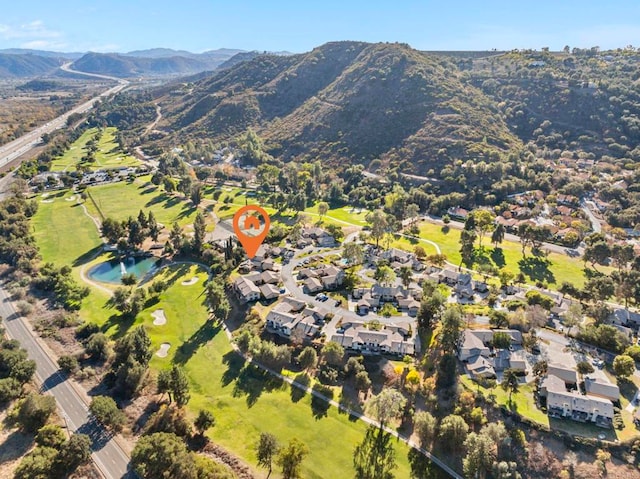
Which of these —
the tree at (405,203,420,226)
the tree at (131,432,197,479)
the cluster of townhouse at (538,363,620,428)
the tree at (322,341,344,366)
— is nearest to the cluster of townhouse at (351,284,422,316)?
the tree at (322,341,344,366)

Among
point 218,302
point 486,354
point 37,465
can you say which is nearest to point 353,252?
point 218,302

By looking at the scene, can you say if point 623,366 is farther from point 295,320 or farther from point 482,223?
point 482,223

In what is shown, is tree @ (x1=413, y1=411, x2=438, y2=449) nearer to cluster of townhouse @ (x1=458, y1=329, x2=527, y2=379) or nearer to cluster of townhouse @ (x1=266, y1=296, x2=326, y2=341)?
cluster of townhouse @ (x1=458, y1=329, x2=527, y2=379)

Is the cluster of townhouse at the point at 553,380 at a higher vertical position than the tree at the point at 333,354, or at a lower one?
higher

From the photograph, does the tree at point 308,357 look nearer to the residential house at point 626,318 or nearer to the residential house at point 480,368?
the residential house at point 480,368

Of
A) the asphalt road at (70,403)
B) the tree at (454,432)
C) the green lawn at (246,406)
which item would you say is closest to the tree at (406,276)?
the tree at (454,432)

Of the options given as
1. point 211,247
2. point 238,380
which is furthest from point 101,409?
point 211,247

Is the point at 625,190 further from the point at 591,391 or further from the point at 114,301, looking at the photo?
the point at 114,301
